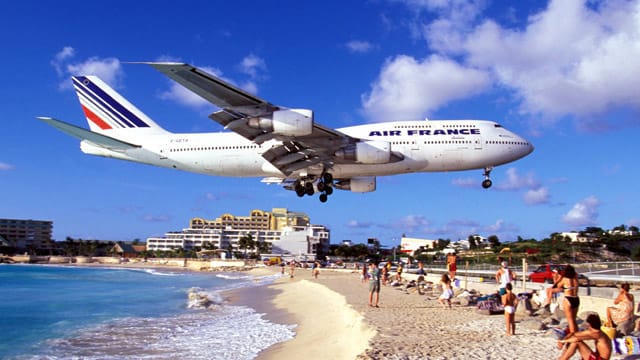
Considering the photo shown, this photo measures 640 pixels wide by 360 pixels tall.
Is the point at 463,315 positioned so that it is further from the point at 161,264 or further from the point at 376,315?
the point at 161,264

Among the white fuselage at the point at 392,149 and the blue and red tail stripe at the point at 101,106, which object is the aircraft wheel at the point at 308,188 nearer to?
the white fuselage at the point at 392,149

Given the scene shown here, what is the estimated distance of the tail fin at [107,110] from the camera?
30.2 meters

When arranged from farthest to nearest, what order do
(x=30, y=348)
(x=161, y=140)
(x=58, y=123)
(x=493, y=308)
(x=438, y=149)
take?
(x=161, y=140), (x=438, y=149), (x=30, y=348), (x=58, y=123), (x=493, y=308)

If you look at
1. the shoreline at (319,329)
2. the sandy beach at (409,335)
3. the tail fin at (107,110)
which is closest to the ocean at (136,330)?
the shoreline at (319,329)

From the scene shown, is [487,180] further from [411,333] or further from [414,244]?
[414,244]

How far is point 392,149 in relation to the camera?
25.9 meters

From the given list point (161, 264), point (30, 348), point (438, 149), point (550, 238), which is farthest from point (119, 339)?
point (161, 264)

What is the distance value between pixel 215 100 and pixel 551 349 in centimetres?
1455

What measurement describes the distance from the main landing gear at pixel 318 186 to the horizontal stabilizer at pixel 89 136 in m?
9.17

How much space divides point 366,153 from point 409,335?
10.8 metres

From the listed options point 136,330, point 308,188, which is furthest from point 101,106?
point 308,188

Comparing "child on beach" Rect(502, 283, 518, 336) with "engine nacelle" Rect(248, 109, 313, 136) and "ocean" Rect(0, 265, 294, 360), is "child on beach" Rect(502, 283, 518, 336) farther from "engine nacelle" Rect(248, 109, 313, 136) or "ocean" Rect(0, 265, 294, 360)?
"engine nacelle" Rect(248, 109, 313, 136)

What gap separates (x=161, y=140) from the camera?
94.7 feet

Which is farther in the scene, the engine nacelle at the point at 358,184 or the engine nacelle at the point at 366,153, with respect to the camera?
the engine nacelle at the point at 358,184
